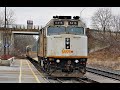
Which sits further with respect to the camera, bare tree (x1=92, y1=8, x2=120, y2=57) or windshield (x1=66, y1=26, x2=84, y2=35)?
bare tree (x1=92, y1=8, x2=120, y2=57)

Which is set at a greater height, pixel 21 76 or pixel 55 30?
pixel 55 30

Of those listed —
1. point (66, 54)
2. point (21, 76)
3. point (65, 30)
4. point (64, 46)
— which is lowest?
point (21, 76)

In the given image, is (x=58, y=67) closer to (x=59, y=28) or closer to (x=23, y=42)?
(x=59, y=28)

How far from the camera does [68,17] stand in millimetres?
20359

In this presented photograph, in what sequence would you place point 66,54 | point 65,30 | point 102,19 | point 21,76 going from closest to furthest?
1. point 66,54
2. point 65,30
3. point 21,76
4. point 102,19

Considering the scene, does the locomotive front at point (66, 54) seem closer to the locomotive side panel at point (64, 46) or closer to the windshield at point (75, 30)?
the locomotive side panel at point (64, 46)

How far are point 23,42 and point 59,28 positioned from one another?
92295 millimetres

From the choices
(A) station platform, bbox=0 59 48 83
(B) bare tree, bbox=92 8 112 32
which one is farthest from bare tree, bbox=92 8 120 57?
(A) station platform, bbox=0 59 48 83

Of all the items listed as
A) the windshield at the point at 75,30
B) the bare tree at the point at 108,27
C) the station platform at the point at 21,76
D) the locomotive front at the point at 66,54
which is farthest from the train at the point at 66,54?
the bare tree at the point at 108,27

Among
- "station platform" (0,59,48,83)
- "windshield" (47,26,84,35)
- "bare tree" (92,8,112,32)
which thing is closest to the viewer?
"station platform" (0,59,48,83)

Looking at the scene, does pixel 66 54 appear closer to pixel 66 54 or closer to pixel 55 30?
pixel 66 54

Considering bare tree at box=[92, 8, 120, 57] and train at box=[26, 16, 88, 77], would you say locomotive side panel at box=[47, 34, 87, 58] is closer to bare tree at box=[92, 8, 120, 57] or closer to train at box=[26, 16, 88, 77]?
train at box=[26, 16, 88, 77]

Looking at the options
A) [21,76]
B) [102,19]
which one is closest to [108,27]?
[102,19]
